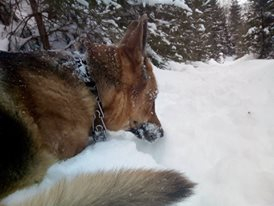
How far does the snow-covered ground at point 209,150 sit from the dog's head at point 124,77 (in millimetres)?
242

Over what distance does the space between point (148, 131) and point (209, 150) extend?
63 centimetres

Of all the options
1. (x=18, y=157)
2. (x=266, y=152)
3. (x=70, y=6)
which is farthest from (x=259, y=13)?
(x=18, y=157)

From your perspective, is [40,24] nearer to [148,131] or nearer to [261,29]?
[148,131]

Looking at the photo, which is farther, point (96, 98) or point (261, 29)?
point (261, 29)

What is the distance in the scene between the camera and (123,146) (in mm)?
2924

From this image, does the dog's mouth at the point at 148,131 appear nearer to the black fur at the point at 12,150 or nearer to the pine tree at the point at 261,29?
the black fur at the point at 12,150

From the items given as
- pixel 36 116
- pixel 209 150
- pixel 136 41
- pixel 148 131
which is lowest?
pixel 209 150

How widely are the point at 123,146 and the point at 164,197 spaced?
50.6 inches

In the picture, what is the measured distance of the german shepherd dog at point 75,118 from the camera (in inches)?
66.8

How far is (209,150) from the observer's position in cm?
348

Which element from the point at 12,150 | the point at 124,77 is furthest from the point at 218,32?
the point at 12,150

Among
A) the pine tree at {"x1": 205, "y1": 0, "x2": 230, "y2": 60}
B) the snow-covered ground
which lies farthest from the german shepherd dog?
the pine tree at {"x1": 205, "y1": 0, "x2": 230, "y2": 60}

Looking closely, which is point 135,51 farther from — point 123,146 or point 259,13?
point 259,13

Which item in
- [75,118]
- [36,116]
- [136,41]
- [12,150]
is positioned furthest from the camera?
[136,41]
